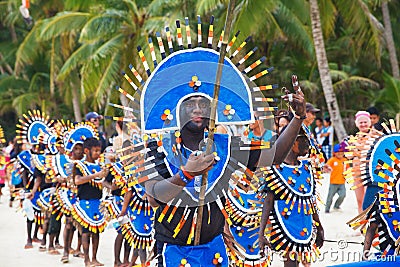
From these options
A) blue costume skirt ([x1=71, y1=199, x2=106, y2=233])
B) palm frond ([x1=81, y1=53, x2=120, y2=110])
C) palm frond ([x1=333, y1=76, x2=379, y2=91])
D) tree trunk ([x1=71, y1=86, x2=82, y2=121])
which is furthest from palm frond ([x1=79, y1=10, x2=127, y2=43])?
blue costume skirt ([x1=71, y1=199, x2=106, y2=233])

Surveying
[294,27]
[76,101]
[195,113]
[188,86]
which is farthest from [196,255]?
[76,101]

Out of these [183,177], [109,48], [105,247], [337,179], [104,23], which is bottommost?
[105,247]

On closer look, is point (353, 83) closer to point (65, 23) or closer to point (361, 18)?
point (361, 18)

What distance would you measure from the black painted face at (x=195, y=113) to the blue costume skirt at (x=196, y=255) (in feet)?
2.33

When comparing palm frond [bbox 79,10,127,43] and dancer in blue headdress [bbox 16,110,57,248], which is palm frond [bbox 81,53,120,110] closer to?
palm frond [bbox 79,10,127,43]

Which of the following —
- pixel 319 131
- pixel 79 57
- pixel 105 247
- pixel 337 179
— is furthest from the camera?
pixel 79 57

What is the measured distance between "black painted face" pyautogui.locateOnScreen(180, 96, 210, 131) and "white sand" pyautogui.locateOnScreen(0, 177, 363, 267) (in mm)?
3710

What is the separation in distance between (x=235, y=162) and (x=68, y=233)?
543 centimetres

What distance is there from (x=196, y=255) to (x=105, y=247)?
6122mm

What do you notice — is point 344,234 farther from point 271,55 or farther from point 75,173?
point 271,55

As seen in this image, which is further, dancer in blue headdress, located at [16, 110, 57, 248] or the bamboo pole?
dancer in blue headdress, located at [16, 110, 57, 248]

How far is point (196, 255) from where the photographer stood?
13.0 ft

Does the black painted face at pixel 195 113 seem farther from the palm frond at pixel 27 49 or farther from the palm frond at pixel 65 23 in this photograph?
the palm frond at pixel 27 49

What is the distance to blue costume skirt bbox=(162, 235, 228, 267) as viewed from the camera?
3967 millimetres
